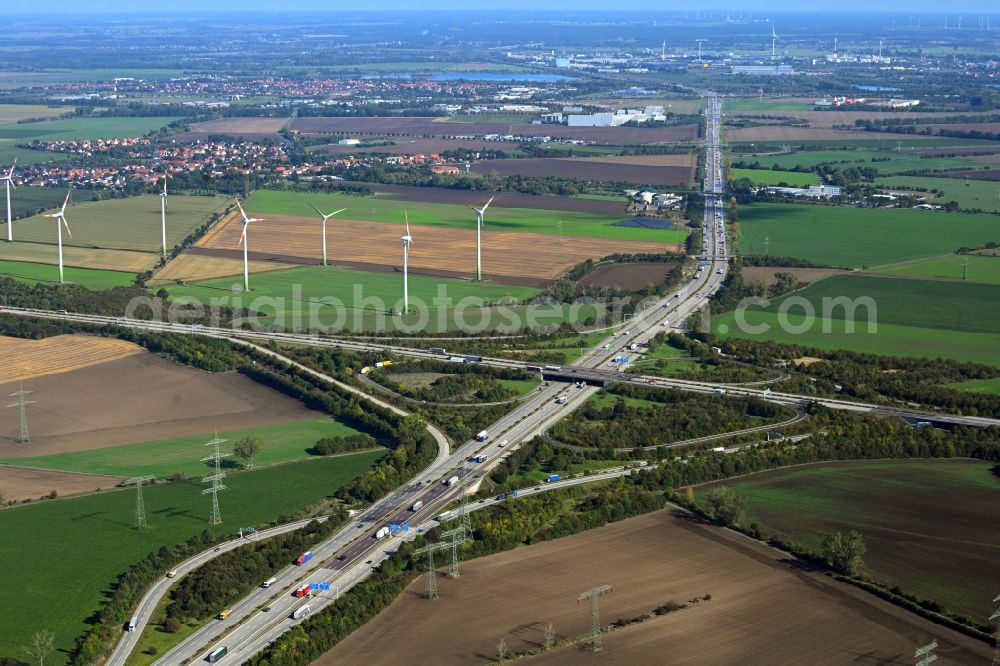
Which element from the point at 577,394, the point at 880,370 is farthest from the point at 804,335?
the point at 577,394

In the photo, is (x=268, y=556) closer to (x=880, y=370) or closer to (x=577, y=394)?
(x=577, y=394)

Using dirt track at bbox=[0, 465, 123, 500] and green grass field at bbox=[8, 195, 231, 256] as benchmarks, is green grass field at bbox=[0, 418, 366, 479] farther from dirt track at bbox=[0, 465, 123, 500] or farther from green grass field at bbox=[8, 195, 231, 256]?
green grass field at bbox=[8, 195, 231, 256]

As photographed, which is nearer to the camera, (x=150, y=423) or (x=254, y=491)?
(x=254, y=491)

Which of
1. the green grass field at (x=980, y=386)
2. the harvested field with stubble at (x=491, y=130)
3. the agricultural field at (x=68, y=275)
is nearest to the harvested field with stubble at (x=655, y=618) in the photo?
the green grass field at (x=980, y=386)

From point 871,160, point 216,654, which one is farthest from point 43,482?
point 871,160

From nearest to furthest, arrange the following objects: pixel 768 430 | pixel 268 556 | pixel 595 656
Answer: pixel 595 656
pixel 268 556
pixel 768 430

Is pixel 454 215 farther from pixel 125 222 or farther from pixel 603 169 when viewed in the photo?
pixel 603 169
